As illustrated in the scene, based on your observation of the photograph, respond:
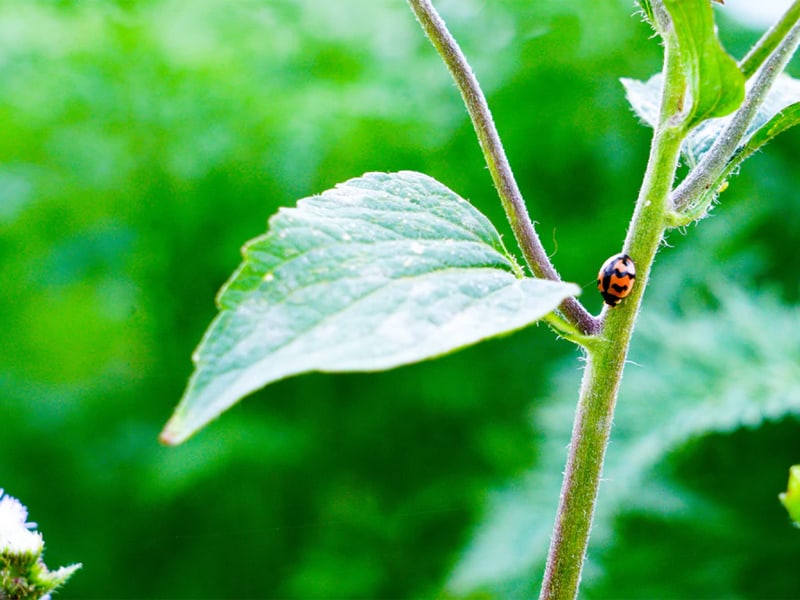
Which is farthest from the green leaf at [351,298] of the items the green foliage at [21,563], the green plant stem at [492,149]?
the green foliage at [21,563]

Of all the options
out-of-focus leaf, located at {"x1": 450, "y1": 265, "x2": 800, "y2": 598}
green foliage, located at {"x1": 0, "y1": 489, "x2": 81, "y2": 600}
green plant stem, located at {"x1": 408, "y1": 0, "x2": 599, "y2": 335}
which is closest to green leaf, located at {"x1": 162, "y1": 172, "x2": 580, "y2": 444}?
green plant stem, located at {"x1": 408, "y1": 0, "x2": 599, "y2": 335}

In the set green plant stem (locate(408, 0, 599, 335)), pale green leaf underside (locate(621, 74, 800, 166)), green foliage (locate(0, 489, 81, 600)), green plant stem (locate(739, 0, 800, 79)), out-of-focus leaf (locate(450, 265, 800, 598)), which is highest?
out-of-focus leaf (locate(450, 265, 800, 598))

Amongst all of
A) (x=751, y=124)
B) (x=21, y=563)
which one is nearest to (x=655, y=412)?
(x=751, y=124)

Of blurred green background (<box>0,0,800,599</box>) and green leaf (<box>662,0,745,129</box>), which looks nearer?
green leaf (<box>662,0,745,129</box>)

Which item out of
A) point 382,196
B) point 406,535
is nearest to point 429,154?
point 406,535

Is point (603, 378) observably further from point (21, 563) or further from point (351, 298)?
point (21, 563)

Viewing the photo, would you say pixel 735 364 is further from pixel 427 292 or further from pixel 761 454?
pixel 427 292

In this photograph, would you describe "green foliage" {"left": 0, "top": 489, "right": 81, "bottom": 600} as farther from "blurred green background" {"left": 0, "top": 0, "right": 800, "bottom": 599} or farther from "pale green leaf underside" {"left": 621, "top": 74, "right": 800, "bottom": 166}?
"blurred green background" {"left": 0, "top": 0, "right": 800, "bottom": 599}
